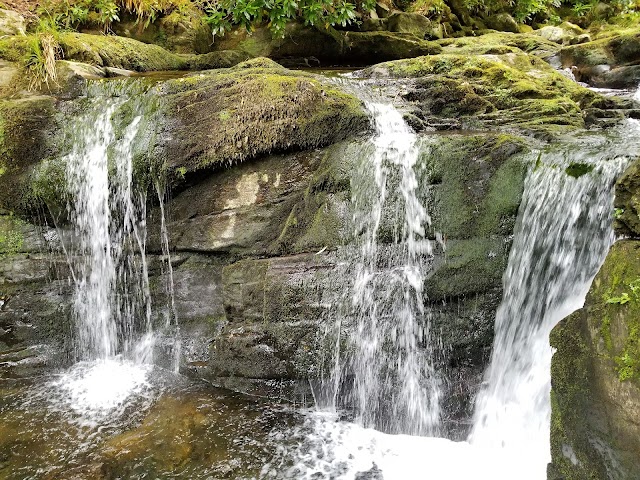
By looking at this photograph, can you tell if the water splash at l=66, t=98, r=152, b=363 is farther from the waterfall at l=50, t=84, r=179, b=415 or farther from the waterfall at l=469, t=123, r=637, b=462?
the waterfall at l=469, t=123, r=637, b=462

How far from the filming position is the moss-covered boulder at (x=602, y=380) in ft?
9.00

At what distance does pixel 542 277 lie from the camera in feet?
13.5

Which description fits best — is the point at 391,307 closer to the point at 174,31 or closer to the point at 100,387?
the point at 100,387

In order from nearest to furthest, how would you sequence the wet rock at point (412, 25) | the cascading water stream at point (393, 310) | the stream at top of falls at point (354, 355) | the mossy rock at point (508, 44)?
1. the stream at top of falls at point (354, 355)
2. the cascading water stream at point (393, 310)
3. the mossy rock at point (508, 44)
4. the wet rock at point (412, 25)

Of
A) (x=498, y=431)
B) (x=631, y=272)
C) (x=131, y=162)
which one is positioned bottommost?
(x=498, y=431)

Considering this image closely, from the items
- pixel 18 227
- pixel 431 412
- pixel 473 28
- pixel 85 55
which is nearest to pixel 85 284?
pixel 18 227

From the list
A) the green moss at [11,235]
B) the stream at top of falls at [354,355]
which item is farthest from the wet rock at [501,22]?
the green moss at [11,235]

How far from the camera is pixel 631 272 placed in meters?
2.83

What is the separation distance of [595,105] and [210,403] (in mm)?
5786

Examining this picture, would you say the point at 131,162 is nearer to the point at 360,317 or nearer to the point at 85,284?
the point at 85,284

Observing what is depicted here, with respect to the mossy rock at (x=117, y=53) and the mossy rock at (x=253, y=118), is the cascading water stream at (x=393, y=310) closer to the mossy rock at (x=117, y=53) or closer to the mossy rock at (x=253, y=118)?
the mossy rock at (x=253, y=118)

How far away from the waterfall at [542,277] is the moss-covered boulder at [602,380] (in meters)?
0.83

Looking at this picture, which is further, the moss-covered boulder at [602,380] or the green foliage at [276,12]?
the green foliage at [276,12]

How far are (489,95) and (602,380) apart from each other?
4.18 metres
